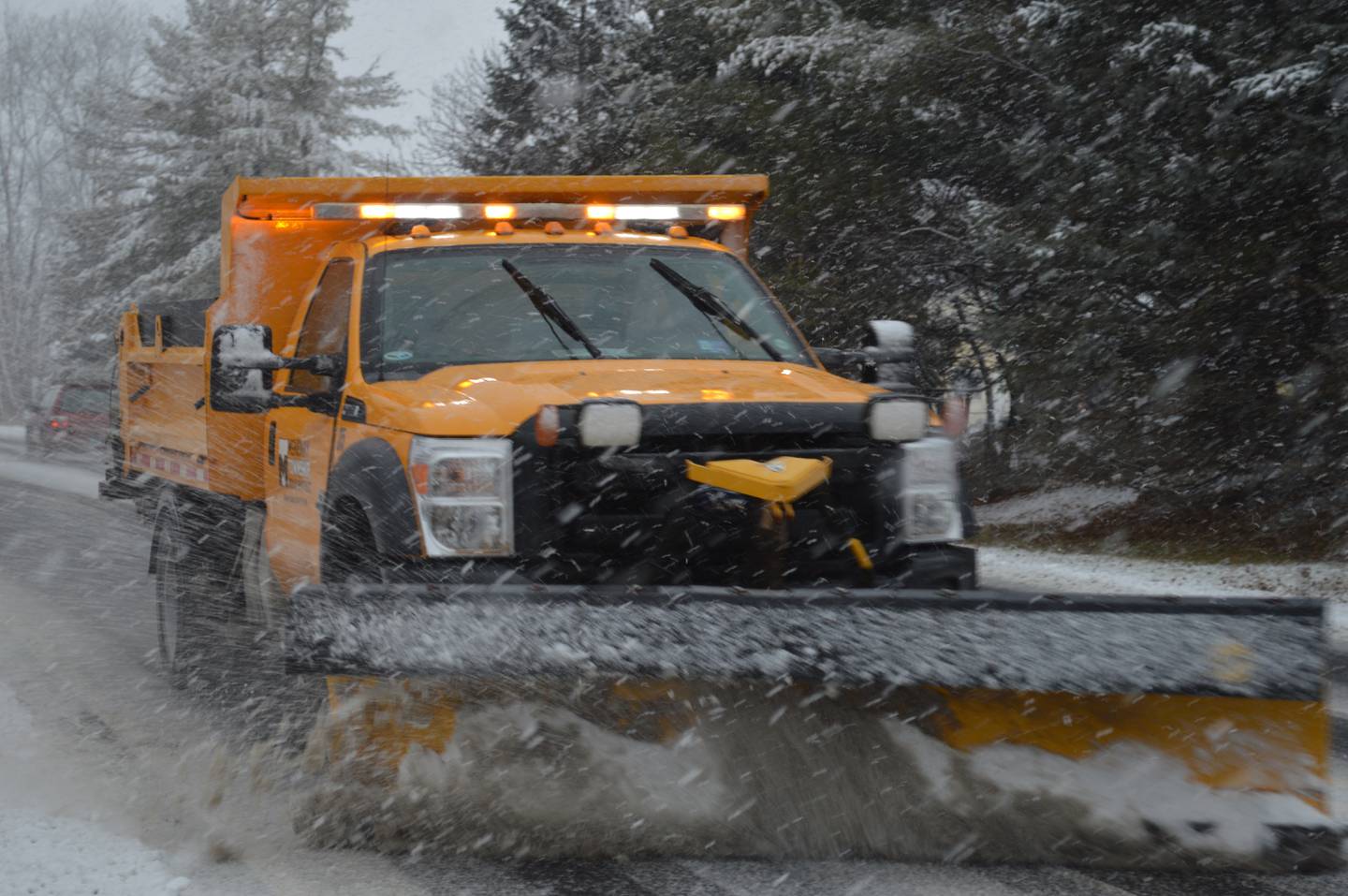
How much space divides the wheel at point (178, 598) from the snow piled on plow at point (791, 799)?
3.11 m

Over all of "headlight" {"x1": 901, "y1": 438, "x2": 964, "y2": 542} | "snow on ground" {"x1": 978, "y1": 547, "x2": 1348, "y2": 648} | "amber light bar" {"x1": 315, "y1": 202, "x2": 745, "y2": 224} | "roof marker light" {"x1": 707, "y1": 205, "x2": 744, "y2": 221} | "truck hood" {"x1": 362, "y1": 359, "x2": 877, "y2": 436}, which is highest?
"roof marker light" {"x1": 707, "y1": 205, "x2": 744, "y2": 221}

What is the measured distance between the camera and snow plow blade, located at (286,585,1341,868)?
12.1ft

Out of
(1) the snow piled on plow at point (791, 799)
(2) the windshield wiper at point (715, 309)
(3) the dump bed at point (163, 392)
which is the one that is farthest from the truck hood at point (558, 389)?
(3) the dump bed at point (163, 392)

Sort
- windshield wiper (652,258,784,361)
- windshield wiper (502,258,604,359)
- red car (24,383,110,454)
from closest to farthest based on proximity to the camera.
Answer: windshield wiper (502,258,604,359) < windshield wiper (652,258,784,361) < red car (24,383,110,454)

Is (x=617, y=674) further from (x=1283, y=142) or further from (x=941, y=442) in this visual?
(x=1283, y=142)

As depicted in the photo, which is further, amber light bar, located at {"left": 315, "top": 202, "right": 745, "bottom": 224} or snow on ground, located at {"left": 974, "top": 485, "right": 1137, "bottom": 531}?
snow on ground, located at {"left": 974, "top": 485, "right": 1137, "bottom": 531}

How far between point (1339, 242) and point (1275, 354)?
38.0 inches

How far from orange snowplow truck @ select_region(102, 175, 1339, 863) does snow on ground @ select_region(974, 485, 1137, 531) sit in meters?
8.96

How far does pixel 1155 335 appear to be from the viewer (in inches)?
460

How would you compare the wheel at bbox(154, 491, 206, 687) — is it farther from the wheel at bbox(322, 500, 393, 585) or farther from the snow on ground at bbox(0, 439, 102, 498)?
the snow on ground at bbox(0, 439, 102, 498)

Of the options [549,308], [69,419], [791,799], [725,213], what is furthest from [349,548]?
[69,419]

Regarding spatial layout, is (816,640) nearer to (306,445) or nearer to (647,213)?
(306,445)

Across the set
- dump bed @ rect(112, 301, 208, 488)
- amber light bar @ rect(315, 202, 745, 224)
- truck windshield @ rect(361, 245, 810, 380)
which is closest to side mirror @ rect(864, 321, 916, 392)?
truck windshield @ rect(361, 245, 810, 380)

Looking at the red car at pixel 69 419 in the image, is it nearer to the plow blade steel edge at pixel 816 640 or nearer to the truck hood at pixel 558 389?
the truck hood at pixel 558 389
